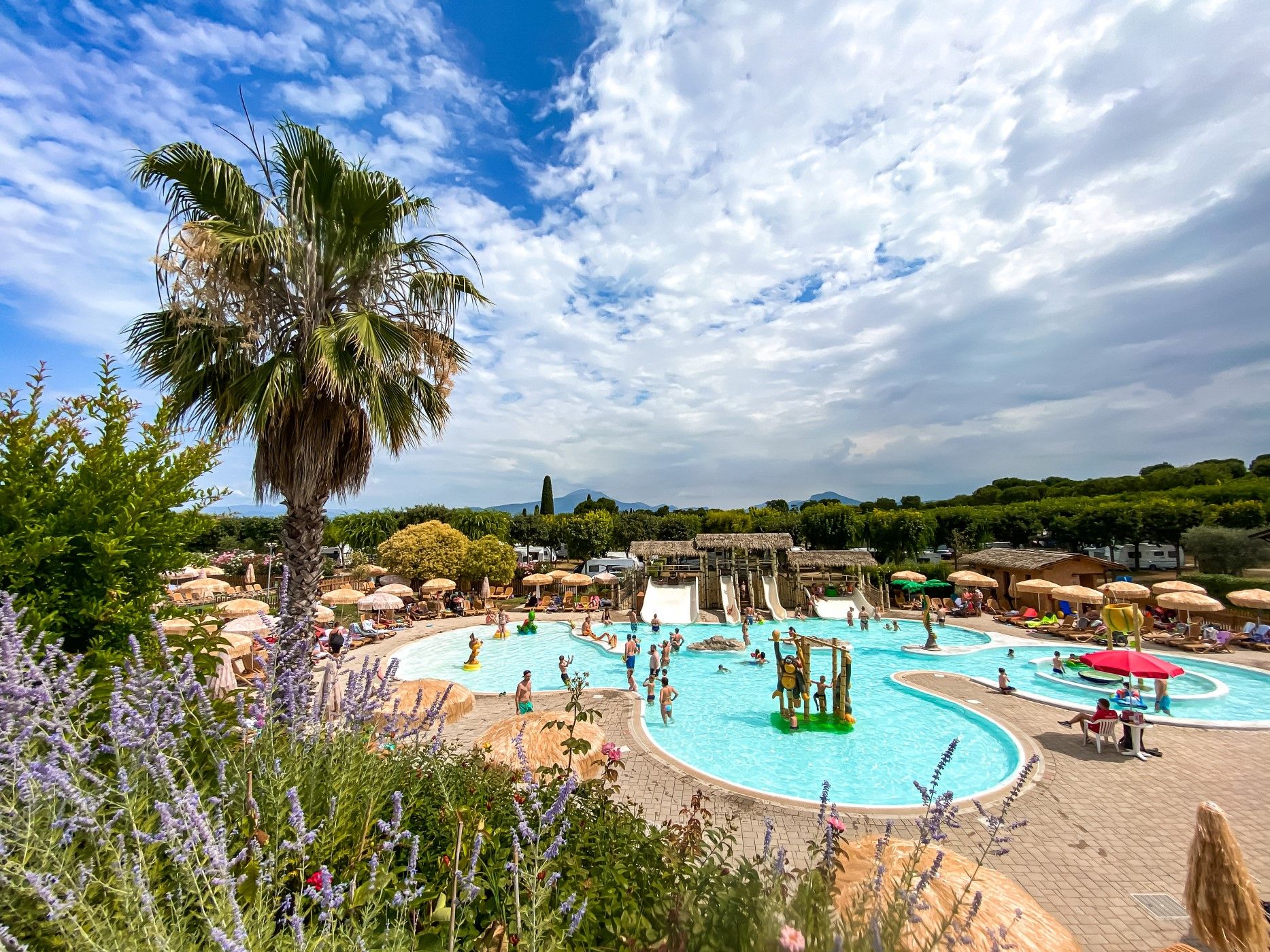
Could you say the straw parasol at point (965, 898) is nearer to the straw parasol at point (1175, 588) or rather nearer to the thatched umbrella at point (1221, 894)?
→ the thatched umbrella at point (1221, 894)

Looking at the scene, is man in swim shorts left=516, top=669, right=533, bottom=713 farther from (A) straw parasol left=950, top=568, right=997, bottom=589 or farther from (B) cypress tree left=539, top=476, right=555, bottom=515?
(B) cypress tree left=539, top=476, right=555, bottom=515

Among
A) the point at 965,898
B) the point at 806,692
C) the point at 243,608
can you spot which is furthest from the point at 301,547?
the point at 243,608

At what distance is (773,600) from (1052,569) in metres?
15.3

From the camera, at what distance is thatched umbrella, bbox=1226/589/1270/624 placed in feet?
68.0

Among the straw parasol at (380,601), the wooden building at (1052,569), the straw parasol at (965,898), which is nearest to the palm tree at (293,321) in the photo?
the straw parasol at (965,898)

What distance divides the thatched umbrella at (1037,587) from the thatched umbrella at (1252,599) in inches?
231

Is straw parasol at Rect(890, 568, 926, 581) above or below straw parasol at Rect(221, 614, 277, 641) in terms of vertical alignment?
below

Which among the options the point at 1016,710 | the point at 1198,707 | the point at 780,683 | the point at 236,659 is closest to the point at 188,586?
the point at 236,659

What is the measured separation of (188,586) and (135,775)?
28.5 metres

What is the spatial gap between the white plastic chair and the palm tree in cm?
1504

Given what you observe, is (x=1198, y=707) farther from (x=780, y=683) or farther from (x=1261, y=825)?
(x=780, y=683)

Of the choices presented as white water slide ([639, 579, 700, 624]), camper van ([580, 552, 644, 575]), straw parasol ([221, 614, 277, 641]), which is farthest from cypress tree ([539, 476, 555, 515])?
straw parasol ([221, 614, 277, 641])

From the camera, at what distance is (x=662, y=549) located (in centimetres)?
3984

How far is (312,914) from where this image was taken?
2.91 metres
